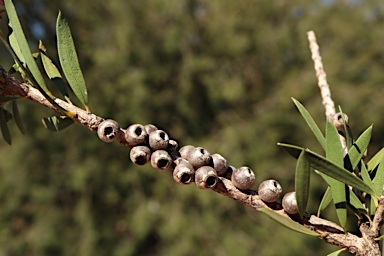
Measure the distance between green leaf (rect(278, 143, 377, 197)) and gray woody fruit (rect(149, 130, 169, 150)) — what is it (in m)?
0.06

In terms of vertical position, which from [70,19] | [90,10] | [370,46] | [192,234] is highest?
[370,46]

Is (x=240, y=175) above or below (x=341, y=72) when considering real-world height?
below

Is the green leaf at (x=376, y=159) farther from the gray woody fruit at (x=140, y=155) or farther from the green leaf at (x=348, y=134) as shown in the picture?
the gray woody fruit at (x=140, y=155)

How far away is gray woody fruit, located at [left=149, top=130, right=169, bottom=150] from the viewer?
19cm

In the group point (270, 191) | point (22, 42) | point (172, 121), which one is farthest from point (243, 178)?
point (172, 121)

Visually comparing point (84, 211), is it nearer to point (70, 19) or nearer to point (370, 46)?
point (70, 19)

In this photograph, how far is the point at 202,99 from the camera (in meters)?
2.69

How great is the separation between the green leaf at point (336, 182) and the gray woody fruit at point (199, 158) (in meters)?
0.05

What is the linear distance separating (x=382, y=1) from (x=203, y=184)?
3.24m

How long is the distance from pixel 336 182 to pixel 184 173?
7cm

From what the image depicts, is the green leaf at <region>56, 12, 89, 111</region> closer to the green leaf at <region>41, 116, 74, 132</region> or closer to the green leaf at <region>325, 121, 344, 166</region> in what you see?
the green leaf at <region>41, 116, 74, 132</region>

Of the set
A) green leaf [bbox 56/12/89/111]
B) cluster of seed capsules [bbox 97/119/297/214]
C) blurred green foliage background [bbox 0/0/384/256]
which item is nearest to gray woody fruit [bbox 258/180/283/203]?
cluster of seed capsules [bbox 97/119/297/214]

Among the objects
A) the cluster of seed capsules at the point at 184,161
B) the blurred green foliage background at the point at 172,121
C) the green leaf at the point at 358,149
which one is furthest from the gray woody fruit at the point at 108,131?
the blurred green foliage background at the point at 172,121

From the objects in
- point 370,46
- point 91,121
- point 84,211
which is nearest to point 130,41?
point 84,211
